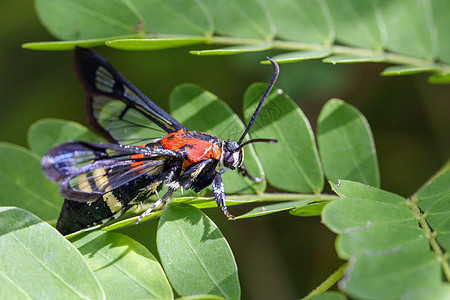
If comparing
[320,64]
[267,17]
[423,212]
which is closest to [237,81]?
[320,64]

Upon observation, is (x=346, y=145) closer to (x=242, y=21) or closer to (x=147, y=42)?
(x=242, y=21)

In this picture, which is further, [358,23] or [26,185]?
[358,23]

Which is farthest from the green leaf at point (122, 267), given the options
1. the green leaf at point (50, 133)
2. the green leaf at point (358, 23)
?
the green leaf at point (358, 23)

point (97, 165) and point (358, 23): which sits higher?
point (358, 23)

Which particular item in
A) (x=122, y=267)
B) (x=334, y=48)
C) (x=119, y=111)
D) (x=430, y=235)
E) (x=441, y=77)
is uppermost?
(x=334, y=48)

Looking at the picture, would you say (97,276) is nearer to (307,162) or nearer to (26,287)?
(26,287)

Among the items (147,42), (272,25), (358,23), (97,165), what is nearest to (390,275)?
(97,165)

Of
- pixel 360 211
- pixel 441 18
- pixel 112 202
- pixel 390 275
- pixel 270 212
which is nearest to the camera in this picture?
pixel 390 275
